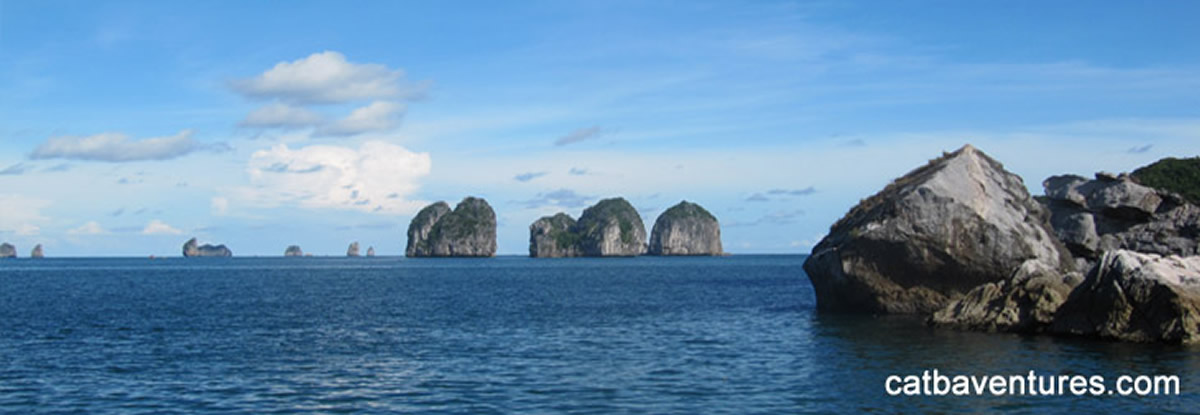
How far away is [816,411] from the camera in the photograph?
23078 millimetres

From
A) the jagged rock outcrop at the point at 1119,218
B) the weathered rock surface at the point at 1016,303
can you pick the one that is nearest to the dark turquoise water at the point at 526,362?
the weathered rock surface at the point at 1016,303

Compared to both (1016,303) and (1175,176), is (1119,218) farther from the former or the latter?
(1016,303)

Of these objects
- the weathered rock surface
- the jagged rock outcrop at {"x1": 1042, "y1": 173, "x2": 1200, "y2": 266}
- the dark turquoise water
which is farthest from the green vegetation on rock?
the dark turquoise water

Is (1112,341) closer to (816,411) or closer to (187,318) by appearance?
(816,411)

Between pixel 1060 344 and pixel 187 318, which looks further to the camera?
pixel 187 318

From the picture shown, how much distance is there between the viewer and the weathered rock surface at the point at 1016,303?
39500 millimetres

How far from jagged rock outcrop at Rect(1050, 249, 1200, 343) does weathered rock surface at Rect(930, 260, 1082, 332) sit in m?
1.60

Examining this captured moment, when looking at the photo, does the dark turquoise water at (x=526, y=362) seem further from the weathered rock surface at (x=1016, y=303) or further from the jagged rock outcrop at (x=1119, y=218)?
the jagged rock outcrop at (x=1119, y=218)

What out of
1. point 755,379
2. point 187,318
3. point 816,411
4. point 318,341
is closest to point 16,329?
point 187,318

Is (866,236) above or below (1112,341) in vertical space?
above

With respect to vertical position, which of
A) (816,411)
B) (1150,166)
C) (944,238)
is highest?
(1150,166)

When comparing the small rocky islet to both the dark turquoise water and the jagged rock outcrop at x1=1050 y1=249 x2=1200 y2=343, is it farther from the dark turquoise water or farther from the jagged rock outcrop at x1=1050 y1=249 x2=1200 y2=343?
the dark turquoise water

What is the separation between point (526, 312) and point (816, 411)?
3434cm

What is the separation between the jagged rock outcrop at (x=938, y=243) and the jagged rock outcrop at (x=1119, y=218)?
11.2m
